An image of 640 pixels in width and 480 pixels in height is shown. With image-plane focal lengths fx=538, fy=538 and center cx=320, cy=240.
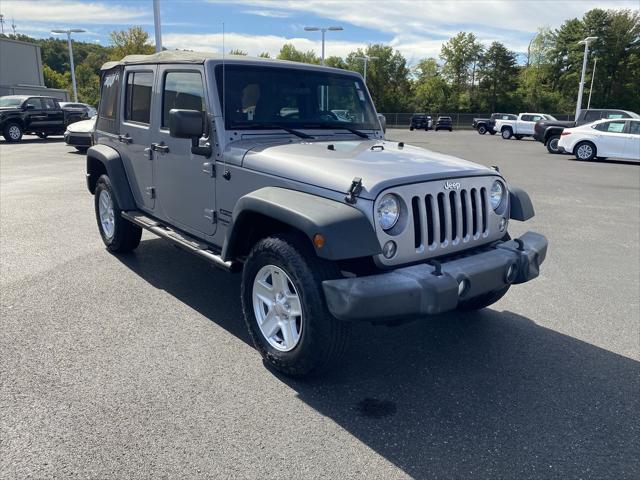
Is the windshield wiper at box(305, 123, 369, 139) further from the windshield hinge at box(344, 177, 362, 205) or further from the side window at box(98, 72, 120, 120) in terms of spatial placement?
the side window at box(98, 72, 120, 120)

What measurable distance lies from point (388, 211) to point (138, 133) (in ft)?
10.2

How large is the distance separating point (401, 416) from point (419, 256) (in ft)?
3.11

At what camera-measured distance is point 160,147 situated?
15.7 ft

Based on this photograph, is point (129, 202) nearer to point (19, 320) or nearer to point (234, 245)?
point (19, 320)

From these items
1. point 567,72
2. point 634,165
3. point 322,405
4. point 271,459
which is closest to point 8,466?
point 271,459

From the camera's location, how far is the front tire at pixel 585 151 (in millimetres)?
19109

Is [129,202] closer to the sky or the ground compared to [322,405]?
closer to the sky

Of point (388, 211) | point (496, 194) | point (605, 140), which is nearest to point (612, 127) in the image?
point (605, 140)

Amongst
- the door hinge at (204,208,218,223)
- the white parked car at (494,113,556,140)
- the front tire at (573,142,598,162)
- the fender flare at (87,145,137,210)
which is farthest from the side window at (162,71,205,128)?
the white parked car at (494,113,556,140)

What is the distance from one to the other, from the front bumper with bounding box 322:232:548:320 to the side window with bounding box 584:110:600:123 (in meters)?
20.8

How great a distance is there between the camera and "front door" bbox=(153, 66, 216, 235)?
4.25 metres

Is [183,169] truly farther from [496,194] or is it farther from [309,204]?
[496,194]

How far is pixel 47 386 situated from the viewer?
333 centimetres

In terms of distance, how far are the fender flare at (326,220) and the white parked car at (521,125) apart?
3617cm
